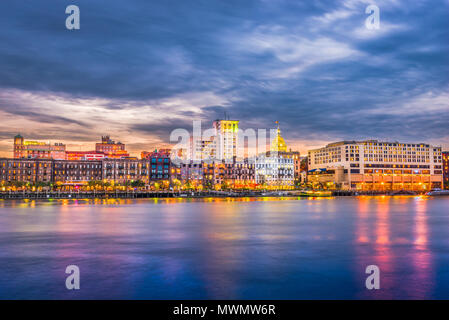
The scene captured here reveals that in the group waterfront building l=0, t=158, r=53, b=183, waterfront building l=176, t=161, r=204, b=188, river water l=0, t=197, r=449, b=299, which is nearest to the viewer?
river water l=0, t=197, r=449, b=299

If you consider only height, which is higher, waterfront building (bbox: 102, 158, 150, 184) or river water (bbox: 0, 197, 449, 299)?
waterfront building (bbox: 102, 158, 150, 184)

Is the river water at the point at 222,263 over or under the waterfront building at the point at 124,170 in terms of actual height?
under

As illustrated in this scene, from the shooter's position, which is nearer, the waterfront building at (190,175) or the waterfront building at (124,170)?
the waterfront building at (124,170)

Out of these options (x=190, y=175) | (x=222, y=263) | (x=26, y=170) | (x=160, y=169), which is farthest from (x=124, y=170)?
(x=222, y=263)

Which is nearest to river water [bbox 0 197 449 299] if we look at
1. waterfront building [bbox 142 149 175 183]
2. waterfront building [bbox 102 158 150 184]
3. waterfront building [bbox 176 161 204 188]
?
waterfront building [bbox 102 158 150 184]

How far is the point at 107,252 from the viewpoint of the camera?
92.5 feet

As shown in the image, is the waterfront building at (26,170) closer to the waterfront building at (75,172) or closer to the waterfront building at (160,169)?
the waterfront building at (75,172)

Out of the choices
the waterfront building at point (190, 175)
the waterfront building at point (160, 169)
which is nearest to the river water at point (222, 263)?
the waterfront building at point (160, 169)

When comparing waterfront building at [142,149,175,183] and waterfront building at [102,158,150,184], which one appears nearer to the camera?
waterfront building at [102,158,150,184]

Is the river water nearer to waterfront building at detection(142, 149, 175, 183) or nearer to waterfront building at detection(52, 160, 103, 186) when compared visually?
waterfront building at detection(52, 160, 103, 186)

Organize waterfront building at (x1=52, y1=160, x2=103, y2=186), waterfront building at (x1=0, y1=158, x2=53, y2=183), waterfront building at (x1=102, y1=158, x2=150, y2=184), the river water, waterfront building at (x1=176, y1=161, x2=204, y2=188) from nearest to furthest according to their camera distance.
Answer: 1. the river water
2. waterfront building at (x1=0, y1=158, x2=53, y2=183)
3. waterfront building at (x1=52, y1=160, x2=103, y2=186)
4. waterfront building at (x1=102, y1=158, x2=150, y2=184)
5. waterfront building at (x1=176, y1=161, x2=204, y2=188)

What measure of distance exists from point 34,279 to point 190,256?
9702mm
